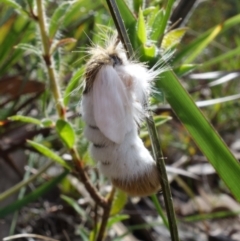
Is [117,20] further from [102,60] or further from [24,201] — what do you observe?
[24,201]

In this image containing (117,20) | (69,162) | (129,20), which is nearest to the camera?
(117,20)

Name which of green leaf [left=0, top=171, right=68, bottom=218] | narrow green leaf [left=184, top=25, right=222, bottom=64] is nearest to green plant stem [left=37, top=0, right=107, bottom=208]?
green leaf [left=0, top=171, right=68, bottom=218]

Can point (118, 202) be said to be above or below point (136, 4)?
below

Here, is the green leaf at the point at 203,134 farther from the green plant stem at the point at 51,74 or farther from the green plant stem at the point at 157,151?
the green plant stem at the point at 51,74

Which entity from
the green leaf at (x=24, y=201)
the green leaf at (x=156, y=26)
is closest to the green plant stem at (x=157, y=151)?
the green leaf at (x=156, y=26)

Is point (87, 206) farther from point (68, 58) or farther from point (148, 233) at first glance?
point (68, 58)

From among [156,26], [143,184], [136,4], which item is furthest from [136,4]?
[143,184]
